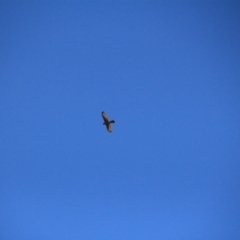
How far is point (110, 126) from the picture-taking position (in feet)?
66.6
